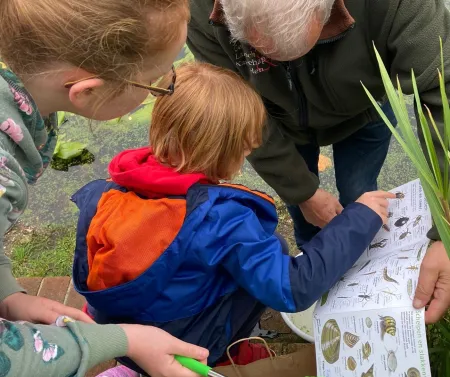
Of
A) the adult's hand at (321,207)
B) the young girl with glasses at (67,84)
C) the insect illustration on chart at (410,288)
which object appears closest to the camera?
the young girl with glasses at (67,84)

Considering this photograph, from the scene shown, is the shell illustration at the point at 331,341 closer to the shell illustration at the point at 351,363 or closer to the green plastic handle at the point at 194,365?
the shell illustration at the point at 351,363

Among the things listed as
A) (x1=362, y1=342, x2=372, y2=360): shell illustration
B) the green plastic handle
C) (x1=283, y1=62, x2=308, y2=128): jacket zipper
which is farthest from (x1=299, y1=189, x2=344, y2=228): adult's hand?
the green plastic handle

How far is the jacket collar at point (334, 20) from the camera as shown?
54.8 inches

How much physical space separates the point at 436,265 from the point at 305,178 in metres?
0.69

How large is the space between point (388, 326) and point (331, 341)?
183 millimetres

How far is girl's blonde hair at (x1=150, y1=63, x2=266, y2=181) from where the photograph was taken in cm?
137

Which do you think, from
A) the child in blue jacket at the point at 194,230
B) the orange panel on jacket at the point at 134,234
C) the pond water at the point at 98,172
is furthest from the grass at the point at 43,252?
the orange panel on jacket at the point at 134,234

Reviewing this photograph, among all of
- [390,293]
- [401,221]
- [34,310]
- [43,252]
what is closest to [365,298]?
[390,293]

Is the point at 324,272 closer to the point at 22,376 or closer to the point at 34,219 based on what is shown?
the point at 22,376

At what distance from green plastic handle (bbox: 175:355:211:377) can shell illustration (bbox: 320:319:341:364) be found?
303 millimetres

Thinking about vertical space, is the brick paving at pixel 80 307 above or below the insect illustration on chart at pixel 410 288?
below

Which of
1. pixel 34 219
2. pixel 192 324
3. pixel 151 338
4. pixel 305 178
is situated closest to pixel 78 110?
pixel 151 338

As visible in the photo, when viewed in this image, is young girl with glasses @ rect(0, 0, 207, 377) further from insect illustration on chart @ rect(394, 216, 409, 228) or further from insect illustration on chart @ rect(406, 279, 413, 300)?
insect illustration on chart @ rect(394, 216, 409, 228)

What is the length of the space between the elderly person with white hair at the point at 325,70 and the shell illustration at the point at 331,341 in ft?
0.72
